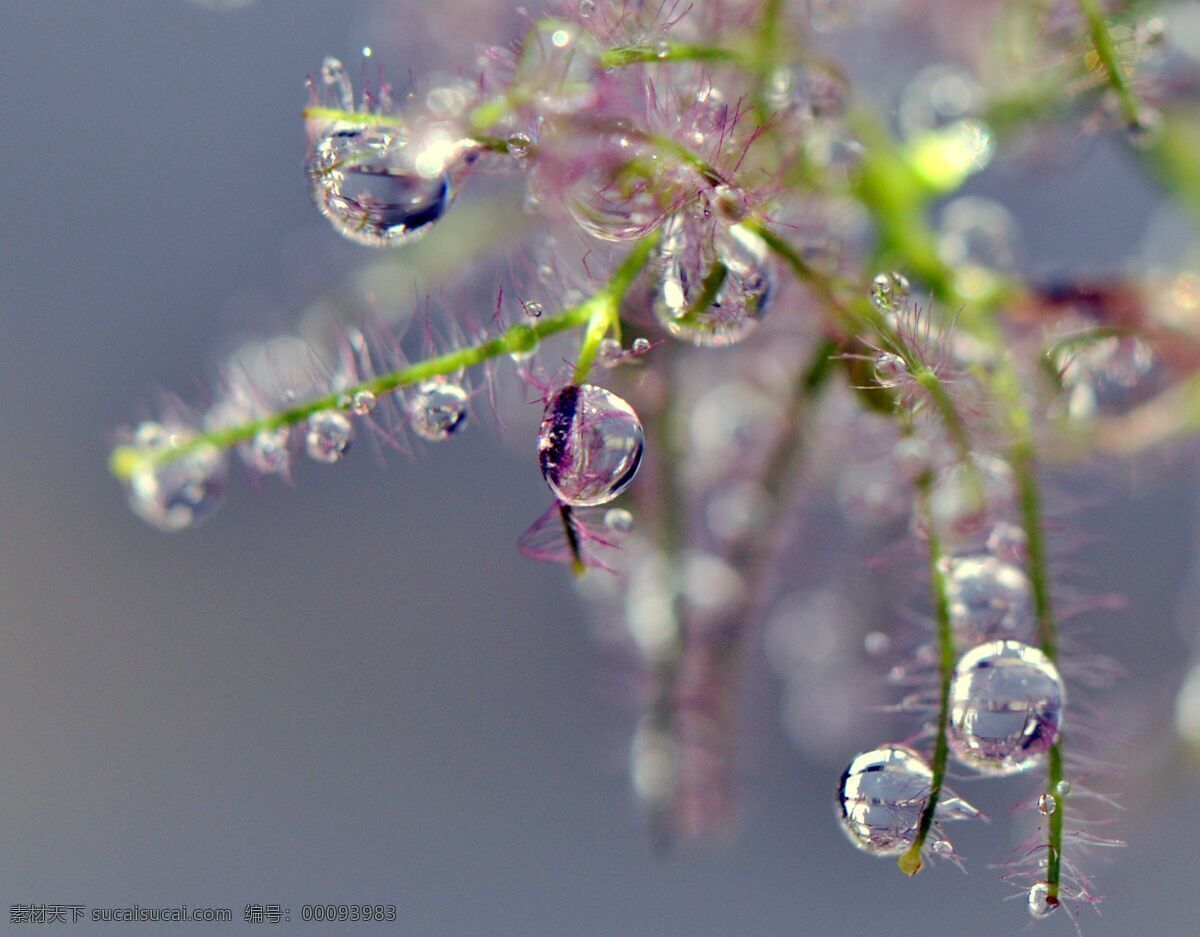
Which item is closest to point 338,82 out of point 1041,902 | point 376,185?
point 376,185

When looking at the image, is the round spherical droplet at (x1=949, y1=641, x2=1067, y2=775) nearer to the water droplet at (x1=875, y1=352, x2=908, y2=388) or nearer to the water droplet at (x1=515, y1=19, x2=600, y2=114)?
the water droplet at (x1=875, y1=352, x2=908, y2=388)

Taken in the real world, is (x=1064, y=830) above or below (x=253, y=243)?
below

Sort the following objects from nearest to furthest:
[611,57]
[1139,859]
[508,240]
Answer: [611,57]
[508,240]
[1139,859]

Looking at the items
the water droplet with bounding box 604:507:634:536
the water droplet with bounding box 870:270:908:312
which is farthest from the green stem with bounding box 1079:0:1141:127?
the water droplet with bounding box 604:507:634:536

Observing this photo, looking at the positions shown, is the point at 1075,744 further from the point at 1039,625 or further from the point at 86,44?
the point at 86,44


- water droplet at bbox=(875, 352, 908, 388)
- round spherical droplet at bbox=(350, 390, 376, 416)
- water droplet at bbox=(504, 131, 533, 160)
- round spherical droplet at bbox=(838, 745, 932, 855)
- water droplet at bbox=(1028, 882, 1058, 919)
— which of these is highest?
water droplet at bbox=(504, 131, 533, 160)

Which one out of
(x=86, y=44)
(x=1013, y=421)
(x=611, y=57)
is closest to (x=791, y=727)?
(x=1013, y=421)

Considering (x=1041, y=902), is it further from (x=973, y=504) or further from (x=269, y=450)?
(x=269, y=450)
